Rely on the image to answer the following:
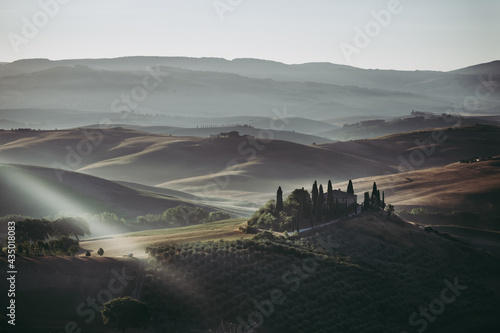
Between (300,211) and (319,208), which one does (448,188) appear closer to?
(319,208)

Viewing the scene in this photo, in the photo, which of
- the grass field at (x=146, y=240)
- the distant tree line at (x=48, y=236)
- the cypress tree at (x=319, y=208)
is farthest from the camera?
the cypress tree at (x=319, y=208)

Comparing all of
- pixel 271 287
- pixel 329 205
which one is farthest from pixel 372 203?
pixel 271 287

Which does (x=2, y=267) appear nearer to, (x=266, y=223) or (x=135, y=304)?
(x=135, y=304)

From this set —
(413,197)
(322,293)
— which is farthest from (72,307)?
(413,197)

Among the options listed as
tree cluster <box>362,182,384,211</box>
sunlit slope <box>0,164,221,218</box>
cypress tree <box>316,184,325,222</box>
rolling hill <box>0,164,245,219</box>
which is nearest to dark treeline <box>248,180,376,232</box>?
cypress tree <box>316,184,325,222</box>

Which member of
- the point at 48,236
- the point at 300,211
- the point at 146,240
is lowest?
the point at 146,240

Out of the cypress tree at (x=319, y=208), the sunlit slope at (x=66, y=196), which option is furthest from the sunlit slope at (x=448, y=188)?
the sunlit slope at (x=66, y=196)

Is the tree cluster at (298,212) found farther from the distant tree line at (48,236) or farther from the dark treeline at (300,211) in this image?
the distant tree line at (48,236)

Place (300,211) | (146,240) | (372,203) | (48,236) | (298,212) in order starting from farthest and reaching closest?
(372,203), (300,211), (298,212), (48,236), (146,240)

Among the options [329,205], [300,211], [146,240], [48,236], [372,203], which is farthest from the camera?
[372,203]
